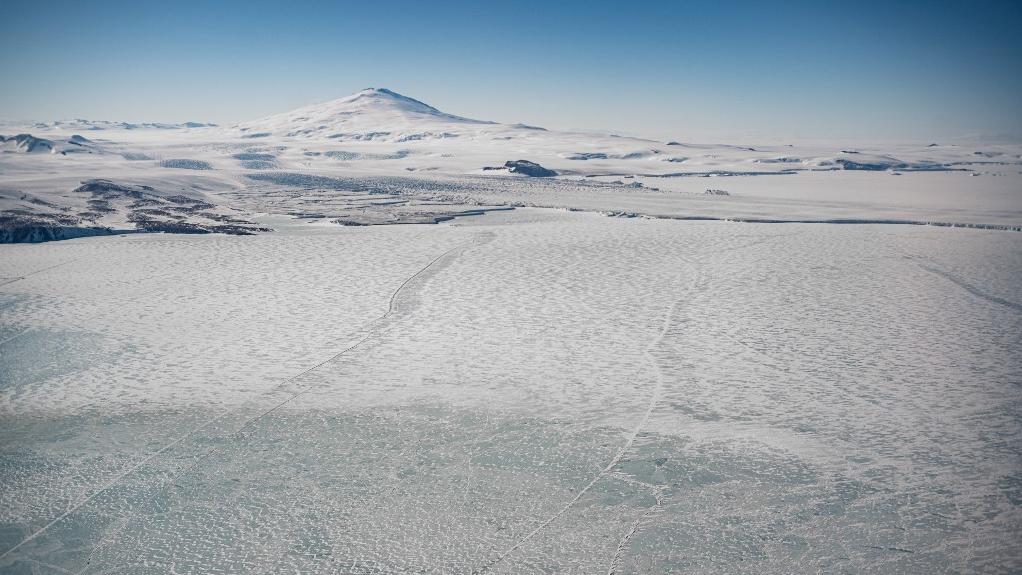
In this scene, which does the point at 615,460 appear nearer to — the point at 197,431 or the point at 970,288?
the point at 197,431

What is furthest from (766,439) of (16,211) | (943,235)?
(16,211)

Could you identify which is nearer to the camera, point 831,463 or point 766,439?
point 831,463

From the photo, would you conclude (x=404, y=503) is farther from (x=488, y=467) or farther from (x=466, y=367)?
(x=466, y=367)

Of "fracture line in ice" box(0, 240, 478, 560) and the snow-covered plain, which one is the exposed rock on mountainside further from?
"fracture line in ice" box(0, 240, 478, 560)

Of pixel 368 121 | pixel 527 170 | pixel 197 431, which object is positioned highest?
pixel 368 121

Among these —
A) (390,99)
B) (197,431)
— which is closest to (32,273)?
(197,431)

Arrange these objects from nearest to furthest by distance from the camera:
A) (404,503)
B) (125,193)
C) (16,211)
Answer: (404,503), (16,211), (125,193)
